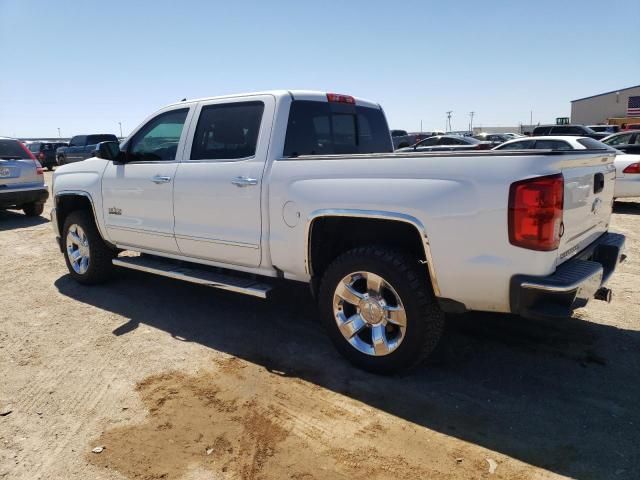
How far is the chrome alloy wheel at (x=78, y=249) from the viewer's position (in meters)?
5.82

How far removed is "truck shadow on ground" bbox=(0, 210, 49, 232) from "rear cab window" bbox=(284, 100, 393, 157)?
27.4 ft

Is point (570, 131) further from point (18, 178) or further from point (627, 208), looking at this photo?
point (18, 178)

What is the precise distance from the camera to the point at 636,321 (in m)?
4.52

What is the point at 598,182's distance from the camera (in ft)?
11.6

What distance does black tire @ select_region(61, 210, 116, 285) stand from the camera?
5.70 m

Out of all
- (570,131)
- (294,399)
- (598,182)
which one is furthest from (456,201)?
(570,131)

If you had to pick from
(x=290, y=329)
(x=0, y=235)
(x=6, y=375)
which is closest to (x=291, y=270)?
(x=290, y=329)

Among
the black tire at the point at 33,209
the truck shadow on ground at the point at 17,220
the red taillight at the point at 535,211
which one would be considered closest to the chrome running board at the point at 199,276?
the red taillight at the point at 535,211

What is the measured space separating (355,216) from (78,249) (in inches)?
156

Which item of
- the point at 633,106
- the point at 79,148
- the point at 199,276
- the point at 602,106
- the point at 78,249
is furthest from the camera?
the point at 602,106

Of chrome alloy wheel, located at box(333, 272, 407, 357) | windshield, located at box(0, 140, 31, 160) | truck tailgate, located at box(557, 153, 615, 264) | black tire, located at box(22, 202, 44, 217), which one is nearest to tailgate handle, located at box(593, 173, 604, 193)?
truck tailgate, located at box(557, 153, 615, 264)

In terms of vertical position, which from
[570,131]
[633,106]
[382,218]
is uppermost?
[633,106]

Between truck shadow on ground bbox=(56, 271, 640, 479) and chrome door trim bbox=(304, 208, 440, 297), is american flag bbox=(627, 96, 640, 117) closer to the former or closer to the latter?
truck shadow on ground bbox=(56, 271, 640, 479)

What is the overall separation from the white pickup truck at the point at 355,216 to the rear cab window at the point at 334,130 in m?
0.01
